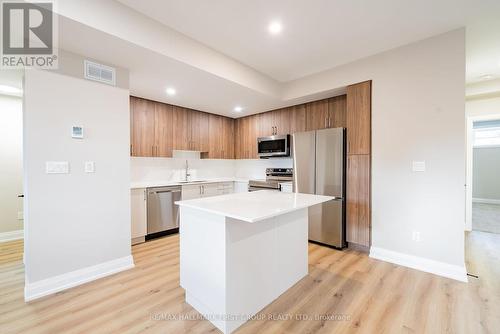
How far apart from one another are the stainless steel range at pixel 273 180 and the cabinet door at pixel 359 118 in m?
1.47

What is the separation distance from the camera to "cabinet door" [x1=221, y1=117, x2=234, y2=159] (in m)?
5.34

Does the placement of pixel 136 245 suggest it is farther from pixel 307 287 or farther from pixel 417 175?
pixel 417 175

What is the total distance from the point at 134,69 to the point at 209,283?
2.58 metres

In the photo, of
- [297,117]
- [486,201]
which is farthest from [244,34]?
[486,201]

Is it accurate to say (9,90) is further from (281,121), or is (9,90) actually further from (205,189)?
(281,121)

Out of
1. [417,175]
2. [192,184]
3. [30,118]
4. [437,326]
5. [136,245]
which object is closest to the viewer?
[437,326]

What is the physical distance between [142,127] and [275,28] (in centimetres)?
278

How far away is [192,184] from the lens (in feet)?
13.8

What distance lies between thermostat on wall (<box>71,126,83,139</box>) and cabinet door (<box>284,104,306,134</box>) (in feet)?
11.3

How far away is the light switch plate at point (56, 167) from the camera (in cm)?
215

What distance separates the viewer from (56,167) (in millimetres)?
2197

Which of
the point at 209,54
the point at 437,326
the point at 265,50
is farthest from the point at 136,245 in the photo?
the point at 437,326

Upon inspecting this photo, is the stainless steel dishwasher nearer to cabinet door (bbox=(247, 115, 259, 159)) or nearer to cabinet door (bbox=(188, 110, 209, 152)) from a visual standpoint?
cabinet door (bbox=(188, 110, 209, 152))

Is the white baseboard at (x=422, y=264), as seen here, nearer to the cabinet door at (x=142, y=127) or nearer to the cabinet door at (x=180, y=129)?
the cabinet door at (x=180, y=129)
